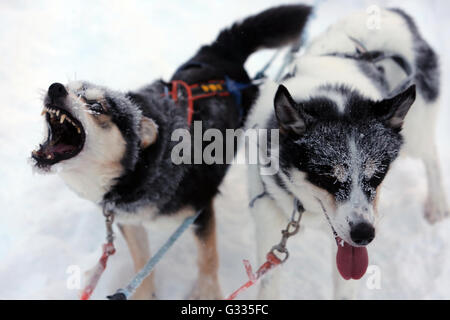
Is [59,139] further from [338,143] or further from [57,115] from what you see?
[338,143]

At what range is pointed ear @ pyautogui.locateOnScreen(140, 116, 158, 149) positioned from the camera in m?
1.76

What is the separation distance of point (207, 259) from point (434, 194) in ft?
5.12

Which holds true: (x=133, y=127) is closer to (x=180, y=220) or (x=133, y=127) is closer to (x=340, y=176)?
(x=180, y=220)

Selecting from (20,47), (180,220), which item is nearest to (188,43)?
(20,47)

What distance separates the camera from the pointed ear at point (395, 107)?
1429 millimetres

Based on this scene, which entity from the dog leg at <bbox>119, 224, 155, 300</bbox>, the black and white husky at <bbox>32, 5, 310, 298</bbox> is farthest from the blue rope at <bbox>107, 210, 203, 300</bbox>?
the dog leg at <bbox>119, 224, 155, 300</bbox>

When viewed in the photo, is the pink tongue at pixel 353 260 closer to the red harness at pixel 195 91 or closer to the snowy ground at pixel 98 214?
the snowy ground at pixel 98 214

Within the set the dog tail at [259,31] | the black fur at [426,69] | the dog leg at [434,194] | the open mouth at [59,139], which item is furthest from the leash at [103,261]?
the dog leg at [434,194]

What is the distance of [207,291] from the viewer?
2.25 meters

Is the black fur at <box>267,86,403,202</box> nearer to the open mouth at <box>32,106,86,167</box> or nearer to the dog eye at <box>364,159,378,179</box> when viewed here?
the dog eye at <box>364,159,378,179</box>

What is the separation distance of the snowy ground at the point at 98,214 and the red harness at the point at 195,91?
0.49 meters

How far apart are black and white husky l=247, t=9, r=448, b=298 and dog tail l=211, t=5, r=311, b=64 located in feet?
1.10
